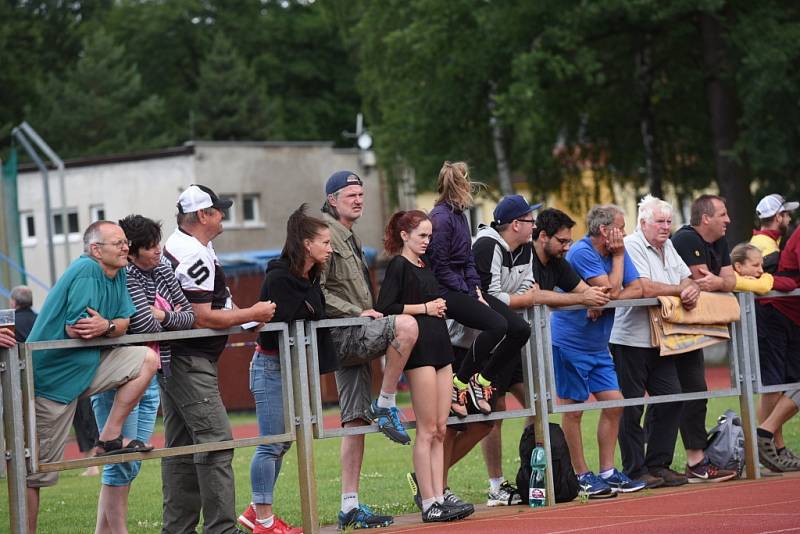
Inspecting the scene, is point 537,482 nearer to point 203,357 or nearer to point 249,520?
point 249,520

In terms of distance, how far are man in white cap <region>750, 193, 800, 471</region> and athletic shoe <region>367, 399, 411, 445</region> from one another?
3.90 meters

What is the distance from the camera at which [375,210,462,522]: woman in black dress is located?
8984 millimetres

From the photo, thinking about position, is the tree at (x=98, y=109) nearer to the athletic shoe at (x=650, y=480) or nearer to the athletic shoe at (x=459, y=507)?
the athletic shoe at (x=650, y=480)

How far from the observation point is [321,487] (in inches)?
493

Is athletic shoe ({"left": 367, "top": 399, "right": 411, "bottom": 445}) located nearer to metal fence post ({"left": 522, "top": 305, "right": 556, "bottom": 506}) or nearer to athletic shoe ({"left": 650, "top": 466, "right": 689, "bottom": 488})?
metal fence post ({"left": 522, "top": 305, "right": 556, "bottom": 506})

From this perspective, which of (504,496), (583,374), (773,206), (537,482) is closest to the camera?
(537,482)

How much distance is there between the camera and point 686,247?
36.6 ft

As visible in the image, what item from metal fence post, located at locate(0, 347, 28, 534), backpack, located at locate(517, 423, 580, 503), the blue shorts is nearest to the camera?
metal fence post, located at locate(0, 347, 28, 534)

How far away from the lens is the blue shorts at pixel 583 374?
10.4m

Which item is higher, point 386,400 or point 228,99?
point 228,99

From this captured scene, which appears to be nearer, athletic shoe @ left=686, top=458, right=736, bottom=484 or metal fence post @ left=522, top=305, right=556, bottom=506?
metal fence post @ left=522, top=305, right=556, bottom=506

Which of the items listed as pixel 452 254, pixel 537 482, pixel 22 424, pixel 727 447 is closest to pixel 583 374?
pixel 537 482

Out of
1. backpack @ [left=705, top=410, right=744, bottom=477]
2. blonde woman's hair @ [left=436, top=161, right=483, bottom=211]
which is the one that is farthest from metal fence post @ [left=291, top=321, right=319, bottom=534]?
backpack @ [left=705, top=410, right=744, bottom=477]

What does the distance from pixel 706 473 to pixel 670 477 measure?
1.56 feet
